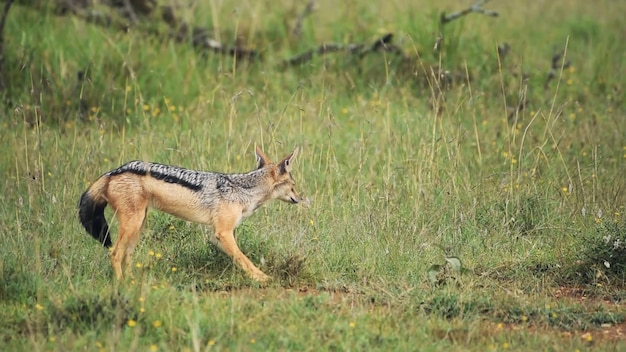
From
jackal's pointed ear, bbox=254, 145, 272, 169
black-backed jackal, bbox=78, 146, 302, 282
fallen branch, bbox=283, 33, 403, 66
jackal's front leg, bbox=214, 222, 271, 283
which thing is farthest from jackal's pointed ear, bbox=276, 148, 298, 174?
fallen branch, bbox=283, 33, 403, 66

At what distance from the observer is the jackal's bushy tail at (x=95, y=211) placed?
21.1 ft

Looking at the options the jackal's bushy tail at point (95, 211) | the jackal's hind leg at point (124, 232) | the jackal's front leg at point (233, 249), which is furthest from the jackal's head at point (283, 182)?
the jackal's bushy tail at point (95, 211)

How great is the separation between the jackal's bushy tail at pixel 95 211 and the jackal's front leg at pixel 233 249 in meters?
0.78

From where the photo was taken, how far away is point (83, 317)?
17.9 feet

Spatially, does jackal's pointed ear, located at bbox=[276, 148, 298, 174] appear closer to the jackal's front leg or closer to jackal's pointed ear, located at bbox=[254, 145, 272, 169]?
jackal's pointed ear, located at bbox=[254, 145, 272, 169]

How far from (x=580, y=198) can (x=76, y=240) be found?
408cm

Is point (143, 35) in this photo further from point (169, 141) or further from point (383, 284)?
point (383, 284)

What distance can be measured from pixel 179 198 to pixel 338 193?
1806 mm

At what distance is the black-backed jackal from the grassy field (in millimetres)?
202

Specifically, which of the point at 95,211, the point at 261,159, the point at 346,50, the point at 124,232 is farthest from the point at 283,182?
the point at 346,50

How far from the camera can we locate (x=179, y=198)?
6.65 meters

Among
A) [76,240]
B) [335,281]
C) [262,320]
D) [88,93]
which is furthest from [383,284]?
[88,93]

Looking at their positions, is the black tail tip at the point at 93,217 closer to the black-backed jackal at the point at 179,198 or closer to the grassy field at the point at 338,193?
the black-backed jackal at the point at 179,198

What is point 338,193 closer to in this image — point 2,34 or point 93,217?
point 93,217
